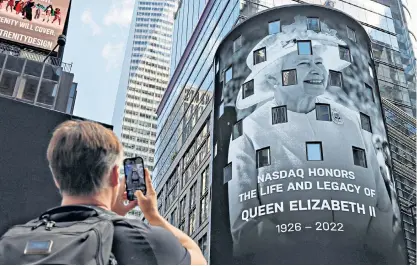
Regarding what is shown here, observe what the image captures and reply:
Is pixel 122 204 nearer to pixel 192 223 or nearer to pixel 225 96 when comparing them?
pixel 225 96

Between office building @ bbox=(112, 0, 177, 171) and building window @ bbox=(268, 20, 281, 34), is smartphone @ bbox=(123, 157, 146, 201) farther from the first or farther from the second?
office building @ bbox=(112, 0, 177, 171)

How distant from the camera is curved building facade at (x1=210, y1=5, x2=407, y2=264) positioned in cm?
2539

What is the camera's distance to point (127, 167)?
3381mm

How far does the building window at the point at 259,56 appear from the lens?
3110 cm

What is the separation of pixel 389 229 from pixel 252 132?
8.92 meters

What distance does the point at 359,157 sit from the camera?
27.7 metres

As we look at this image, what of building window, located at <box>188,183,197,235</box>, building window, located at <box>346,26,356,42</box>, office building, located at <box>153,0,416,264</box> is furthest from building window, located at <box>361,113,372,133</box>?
building window, located at <box>188,183,197,235</box>

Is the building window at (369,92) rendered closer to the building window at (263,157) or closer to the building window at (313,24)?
the building window at (313,24)

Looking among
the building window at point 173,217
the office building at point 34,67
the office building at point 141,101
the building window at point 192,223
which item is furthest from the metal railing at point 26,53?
the office building at point 141,101

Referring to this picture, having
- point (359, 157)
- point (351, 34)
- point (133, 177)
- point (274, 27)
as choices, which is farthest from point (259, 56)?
point (133, 177)

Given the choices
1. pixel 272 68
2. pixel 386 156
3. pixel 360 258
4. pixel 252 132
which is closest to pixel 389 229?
pixel 360 258

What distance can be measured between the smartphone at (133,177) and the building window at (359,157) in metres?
25.3

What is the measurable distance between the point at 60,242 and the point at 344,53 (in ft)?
101

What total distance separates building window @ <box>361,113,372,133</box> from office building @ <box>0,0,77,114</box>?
17.2 m
